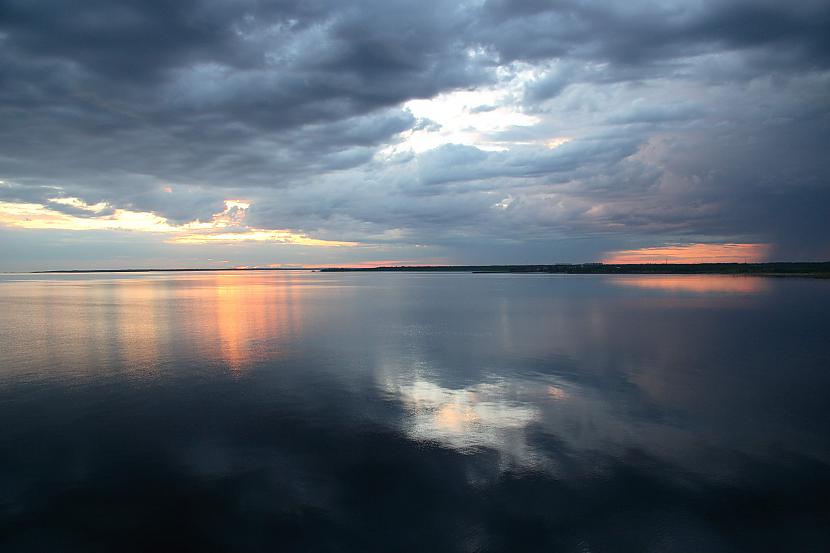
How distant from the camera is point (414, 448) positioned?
1305cm

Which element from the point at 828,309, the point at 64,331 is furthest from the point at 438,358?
the point at 828,309

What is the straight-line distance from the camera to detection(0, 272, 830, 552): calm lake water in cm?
938

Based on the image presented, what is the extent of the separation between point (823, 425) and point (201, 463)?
17390 mm

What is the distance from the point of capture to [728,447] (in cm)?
1327

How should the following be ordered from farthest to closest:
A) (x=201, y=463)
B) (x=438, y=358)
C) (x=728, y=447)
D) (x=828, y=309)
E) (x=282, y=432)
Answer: (x=828, y=309) → (x=438, y=358) → (x=282, y=432) → (x=728, y=447) → (x=201, y=463)

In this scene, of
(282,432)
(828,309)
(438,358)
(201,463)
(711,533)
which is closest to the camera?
(711,533)

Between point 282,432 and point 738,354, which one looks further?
point 738,354

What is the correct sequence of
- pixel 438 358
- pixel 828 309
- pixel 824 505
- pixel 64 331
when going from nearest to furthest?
1. pixel 824 505
2. pixel 438 358
3. pixel 64 331
4. pixel 828 309

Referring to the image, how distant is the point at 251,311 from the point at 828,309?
55134 mm

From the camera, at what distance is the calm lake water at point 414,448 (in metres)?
9.38

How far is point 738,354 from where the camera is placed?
86.7 feet

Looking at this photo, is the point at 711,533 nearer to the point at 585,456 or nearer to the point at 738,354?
the point at 585,456

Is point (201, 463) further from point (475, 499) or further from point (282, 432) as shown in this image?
point (475, 499)

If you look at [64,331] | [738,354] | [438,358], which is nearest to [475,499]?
[438,358]
